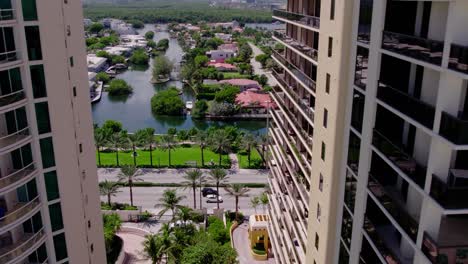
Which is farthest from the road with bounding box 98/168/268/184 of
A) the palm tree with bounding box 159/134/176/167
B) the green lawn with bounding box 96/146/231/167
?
the palm tree with bounding box 159/134/176/167

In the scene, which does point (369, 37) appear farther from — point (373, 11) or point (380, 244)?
point (380, 244)

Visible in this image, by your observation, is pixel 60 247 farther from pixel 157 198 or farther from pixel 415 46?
pixel 157 198

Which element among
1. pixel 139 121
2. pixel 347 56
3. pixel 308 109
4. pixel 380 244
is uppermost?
pixel 347 56

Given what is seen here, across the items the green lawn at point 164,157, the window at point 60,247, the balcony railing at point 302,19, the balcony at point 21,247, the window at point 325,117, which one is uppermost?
the balcony railing at point 302,19

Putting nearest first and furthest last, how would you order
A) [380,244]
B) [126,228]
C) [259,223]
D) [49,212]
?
[380,244] → [49,212] → [259,223] → [126,228]

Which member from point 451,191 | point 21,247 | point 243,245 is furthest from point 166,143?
point 451,191

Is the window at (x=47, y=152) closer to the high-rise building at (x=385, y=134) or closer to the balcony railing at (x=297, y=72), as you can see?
the high-rise building at (x=385, y=134)

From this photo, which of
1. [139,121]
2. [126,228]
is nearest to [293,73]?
[126,228]

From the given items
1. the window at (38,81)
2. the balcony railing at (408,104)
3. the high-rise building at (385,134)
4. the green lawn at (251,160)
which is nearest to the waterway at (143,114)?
the green lawn at (251,160)
